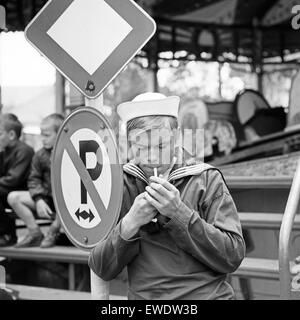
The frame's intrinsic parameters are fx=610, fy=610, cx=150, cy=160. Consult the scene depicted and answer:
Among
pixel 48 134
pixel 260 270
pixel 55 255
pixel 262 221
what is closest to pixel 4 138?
pixel 48 134

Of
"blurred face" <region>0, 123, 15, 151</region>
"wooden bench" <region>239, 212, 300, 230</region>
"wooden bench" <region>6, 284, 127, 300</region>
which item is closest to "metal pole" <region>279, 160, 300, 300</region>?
"wooden bench" <region>239, 212, 300, 230</region>

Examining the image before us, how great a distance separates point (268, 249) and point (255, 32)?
246 inches

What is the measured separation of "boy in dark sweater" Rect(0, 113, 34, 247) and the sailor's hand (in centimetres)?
354

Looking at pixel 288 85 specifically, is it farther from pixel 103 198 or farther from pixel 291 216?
pixel 103 198

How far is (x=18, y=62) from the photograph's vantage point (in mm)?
7723

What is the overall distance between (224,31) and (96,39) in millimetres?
7824

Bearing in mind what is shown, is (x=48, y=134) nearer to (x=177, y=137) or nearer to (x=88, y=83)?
(x=88, y=83)

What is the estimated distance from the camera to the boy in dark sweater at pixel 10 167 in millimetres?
5453

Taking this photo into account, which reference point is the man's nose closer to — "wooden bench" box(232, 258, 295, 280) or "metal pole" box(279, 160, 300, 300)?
"metal pole" box(279, 160, 300, 300)

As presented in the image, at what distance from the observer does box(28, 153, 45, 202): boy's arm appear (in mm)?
5191

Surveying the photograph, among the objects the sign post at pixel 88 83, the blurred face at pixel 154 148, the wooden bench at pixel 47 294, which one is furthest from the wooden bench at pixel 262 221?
the blurred face at pixel 154 148

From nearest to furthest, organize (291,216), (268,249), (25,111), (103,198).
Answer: (103,198) → (291,216) → (268,249) → (25,111)

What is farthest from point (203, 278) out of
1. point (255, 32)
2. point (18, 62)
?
point (255, 32)

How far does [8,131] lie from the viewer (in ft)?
18.5
